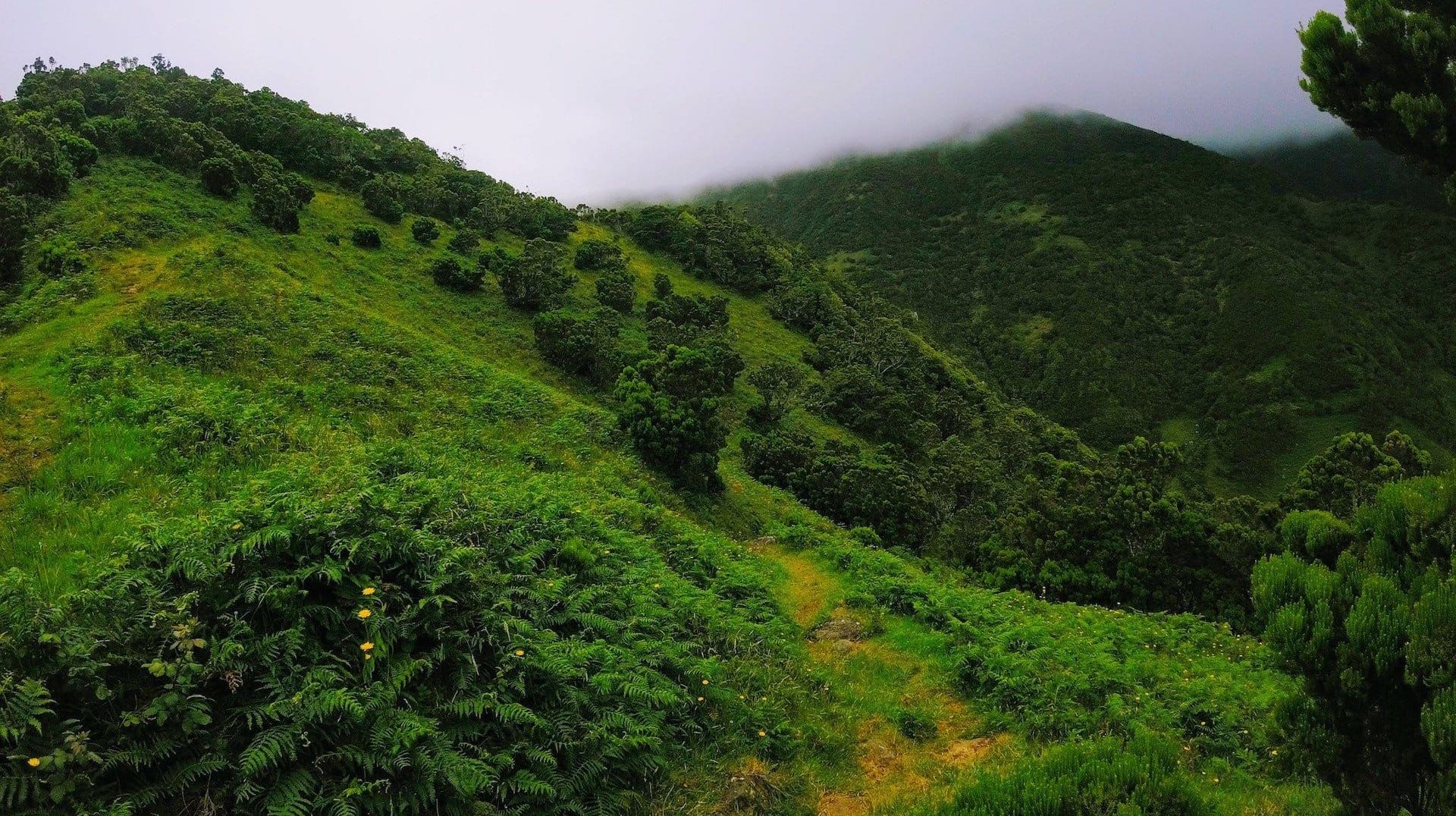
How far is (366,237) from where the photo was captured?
128 feet

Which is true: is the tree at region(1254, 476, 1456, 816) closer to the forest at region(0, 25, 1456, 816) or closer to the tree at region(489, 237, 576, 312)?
the forest at region(0, 25, 1456, 816)

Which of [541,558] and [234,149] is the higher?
[234,149]

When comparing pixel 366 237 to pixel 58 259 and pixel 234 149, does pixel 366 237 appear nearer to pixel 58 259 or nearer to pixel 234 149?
pixel 234 149

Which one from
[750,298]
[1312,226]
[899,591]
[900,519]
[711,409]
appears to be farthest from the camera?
[1312,226]

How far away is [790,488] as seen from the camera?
3130 centimetres

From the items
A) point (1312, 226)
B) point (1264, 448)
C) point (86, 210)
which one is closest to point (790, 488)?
point (86, 210)

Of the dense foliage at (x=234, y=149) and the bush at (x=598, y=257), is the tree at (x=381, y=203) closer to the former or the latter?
the dense foliage at (x=234, y=149)

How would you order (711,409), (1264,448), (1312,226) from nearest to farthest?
1. (711,409)
2. (1264,448)
3. (1312,226)

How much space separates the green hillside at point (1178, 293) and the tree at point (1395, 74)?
110 m

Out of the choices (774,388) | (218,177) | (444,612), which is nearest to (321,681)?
(444,612)

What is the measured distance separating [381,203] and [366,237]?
6510 mm

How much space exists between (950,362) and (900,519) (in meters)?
57.2

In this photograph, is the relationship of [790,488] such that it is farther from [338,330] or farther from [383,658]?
[383,658]

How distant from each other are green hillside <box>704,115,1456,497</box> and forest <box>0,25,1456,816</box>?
253 ft
